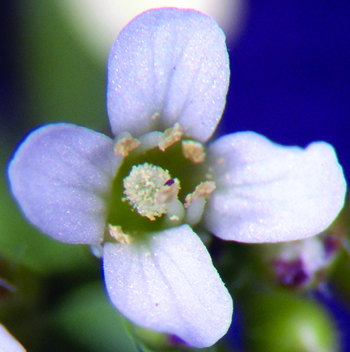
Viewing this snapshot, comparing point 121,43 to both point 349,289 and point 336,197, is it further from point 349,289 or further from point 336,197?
point 349,289

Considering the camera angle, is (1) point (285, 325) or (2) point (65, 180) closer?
(2) point (65, 180)

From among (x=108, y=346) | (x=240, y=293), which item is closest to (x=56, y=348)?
(x=108, y=346)

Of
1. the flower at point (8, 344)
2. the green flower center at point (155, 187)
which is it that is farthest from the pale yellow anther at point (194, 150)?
the flower at point (8, 344)

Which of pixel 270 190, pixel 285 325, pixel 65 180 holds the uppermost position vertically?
pixel 65 180

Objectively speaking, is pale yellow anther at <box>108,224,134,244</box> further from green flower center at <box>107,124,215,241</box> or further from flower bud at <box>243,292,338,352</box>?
flower bud at <box>243,292,338,352</box>

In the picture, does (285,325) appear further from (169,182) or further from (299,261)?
(169,182)

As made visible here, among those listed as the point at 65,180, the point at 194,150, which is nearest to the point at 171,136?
the point at 194,150

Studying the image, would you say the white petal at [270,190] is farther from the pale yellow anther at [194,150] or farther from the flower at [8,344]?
the flower at [8,344]

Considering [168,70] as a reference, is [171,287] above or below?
below
